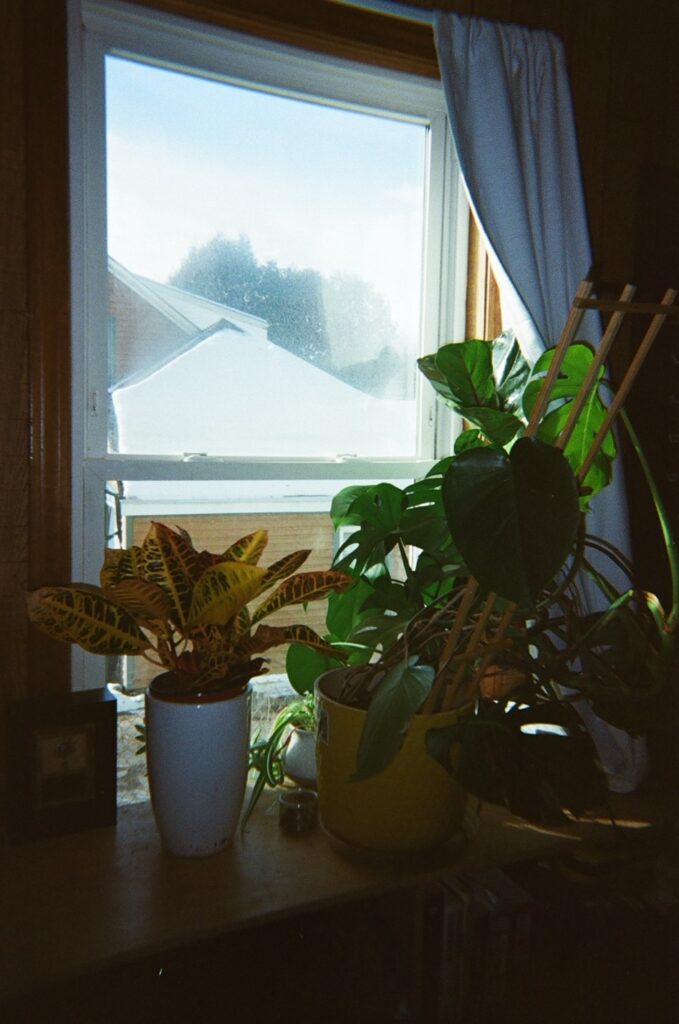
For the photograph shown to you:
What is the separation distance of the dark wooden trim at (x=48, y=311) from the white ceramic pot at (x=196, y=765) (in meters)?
0.36

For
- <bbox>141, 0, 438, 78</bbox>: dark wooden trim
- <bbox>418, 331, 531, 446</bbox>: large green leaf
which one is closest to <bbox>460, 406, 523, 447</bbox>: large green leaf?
<bbox>418, 331, 531, 446</bbox>: large green leaf

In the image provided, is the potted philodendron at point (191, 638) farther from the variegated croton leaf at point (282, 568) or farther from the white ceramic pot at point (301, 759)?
the white ceramic pot at point (301, 759)

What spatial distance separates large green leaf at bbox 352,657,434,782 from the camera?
0.96 m

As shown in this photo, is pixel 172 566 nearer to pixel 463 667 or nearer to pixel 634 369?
pixel 463 667

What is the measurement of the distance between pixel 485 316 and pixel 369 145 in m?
0.46

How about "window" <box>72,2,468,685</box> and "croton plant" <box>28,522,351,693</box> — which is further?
"window" <box>72,2,468,685</box>

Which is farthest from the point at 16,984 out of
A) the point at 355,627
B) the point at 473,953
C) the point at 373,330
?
the point at 373,330

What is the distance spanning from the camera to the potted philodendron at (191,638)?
104 cm

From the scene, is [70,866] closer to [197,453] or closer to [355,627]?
[355,627]

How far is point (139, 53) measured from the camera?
1449mm

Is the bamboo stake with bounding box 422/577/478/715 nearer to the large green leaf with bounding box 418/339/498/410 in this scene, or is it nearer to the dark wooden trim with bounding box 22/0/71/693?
the large green leaf with bounding box 418/339/498/410

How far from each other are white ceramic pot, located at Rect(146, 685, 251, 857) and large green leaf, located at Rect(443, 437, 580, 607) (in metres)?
0.48

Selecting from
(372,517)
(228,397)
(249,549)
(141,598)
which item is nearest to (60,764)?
(141,598)

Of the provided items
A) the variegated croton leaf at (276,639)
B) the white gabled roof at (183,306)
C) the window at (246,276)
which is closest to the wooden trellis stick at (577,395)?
the variegated croton leaf at (276,639)
